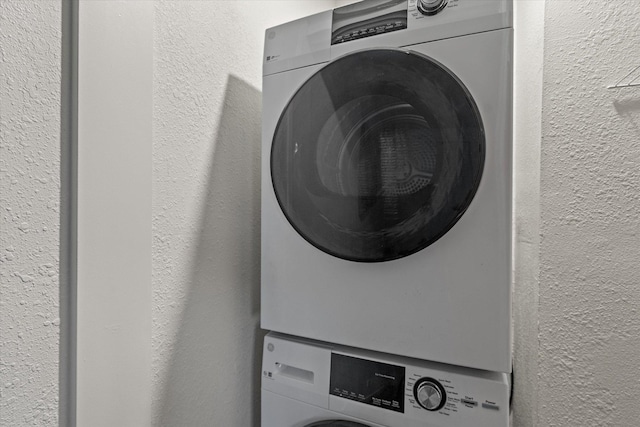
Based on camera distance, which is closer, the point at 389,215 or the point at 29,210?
the point at 29,210

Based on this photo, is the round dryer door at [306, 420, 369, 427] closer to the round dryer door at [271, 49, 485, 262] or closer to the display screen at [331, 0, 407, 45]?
the round dryer door at [271, 49, 485, 262]

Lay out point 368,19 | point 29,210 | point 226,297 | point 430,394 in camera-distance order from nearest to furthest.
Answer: point 29,210
point 430,394
point 368,19
point 226,297

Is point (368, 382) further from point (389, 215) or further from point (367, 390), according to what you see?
point (389, 215)

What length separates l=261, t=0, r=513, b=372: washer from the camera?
756mm

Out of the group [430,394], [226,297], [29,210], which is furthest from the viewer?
[226,297]

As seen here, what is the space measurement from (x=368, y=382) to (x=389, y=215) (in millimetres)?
409

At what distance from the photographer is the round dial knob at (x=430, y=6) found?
31.6 inches

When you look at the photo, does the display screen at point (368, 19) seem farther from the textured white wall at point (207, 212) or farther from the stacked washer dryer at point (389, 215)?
the textured white wall at point (207, 212)

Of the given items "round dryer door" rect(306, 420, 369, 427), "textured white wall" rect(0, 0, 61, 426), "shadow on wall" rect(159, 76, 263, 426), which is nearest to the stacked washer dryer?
"round dryer door" rect(306, 420, 369, 427)

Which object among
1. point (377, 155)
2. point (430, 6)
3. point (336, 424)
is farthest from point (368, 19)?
point (336, 424)

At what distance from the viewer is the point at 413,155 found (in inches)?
32.7

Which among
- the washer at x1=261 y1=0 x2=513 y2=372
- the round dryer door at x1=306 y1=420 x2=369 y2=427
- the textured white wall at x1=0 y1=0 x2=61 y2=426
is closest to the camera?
the textured white wall at x1=0 y1=0 x2=61 y2=426

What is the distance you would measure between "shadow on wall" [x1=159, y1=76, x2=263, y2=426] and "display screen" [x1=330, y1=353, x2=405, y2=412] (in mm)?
338

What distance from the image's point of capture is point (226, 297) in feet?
3.43
